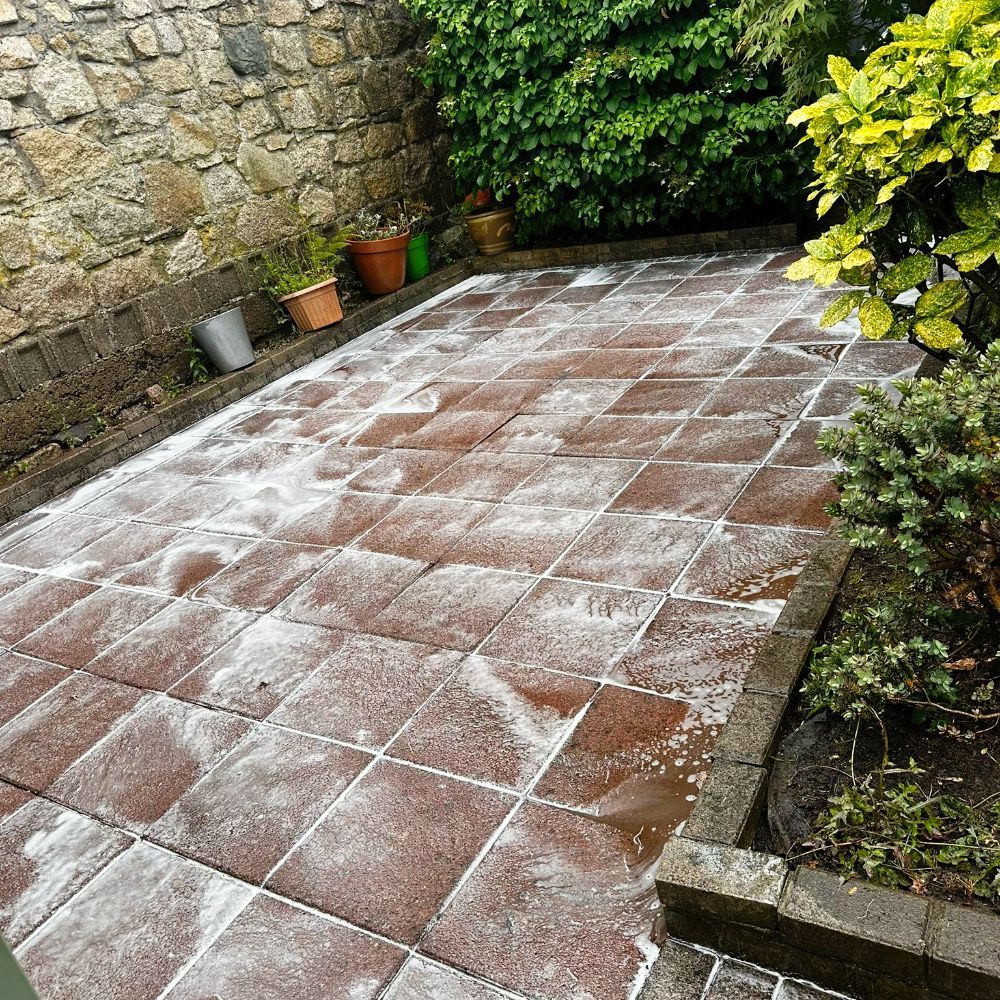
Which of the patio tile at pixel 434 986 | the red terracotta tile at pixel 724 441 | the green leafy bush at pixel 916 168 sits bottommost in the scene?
the red terracotta tile at pixel 724 441

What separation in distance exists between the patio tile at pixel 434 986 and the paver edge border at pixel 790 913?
388 mm

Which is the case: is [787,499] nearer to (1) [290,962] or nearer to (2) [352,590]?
(2) [352,590]

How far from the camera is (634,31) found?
19.7 ft

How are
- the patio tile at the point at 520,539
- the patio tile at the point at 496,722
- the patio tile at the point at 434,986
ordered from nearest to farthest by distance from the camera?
the patio tile at the point at 434,986
the patio tile at the point at 496,722
the patio tile at the point at 520,539

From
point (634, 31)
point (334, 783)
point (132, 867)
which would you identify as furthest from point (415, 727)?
point (634, 31)

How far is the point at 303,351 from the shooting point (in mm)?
6051

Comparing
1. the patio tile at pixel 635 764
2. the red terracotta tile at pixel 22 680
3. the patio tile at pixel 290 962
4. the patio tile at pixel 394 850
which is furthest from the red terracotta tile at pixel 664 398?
the patio tile at pixel 290 962

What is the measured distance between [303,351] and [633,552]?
12.3 ft

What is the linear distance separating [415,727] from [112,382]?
3872 millimetres

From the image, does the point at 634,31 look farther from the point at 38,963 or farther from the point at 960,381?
the point at 38,963

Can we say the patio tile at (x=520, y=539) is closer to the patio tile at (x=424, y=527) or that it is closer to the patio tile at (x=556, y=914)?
the patio tile at (x=424, y=527)

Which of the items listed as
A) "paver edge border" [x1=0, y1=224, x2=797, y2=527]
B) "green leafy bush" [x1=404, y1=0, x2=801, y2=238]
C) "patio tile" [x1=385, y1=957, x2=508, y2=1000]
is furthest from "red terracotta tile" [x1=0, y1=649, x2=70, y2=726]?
"green leafy bush" [x1=404, y1=0, x2=801, y2=238]

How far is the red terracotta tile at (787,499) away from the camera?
2941 mm

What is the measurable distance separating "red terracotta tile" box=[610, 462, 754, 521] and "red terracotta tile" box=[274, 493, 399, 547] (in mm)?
1019
